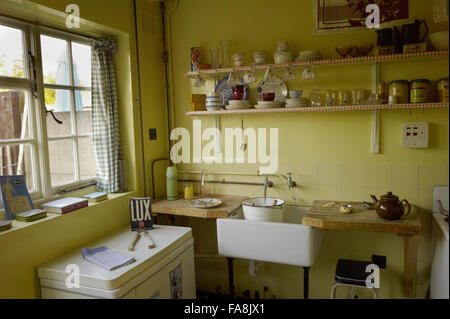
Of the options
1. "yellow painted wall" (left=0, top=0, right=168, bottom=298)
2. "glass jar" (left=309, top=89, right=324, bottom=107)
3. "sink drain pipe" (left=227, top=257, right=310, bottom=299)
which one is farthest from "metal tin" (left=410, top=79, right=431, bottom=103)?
"yellow painted wall" (left=0, top=0, right=168, bottom=298)

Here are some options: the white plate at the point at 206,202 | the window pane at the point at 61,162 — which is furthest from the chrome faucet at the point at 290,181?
the window pane at the point at 61,162

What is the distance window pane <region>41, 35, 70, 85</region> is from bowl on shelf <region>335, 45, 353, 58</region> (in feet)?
6.33

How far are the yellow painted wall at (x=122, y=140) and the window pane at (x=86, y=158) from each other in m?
0.20

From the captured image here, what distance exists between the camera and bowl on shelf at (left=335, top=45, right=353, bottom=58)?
8.39 feet

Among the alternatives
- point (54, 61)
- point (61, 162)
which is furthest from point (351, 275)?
point (54, 61)

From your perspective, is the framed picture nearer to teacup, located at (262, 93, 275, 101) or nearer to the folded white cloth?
teacup, located at (262, 93, 275, 101)

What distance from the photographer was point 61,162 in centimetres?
259

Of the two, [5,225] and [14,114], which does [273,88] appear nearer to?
[14,114]

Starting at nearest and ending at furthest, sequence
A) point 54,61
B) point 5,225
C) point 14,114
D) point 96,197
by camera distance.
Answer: point 5,225 → point 14,114 → point 54,61 → point 96,197

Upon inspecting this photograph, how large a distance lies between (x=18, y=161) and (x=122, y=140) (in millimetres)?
853

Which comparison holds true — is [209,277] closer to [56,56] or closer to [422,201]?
[422,201]

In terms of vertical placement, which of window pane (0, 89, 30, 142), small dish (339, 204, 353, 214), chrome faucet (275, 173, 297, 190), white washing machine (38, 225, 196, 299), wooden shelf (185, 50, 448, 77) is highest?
wooden shelf (185, 50, 448, 77)

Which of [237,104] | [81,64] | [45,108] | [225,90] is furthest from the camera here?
[225,90]
